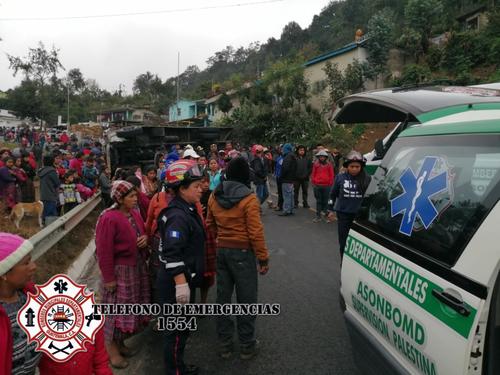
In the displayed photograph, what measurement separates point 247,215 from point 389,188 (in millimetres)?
1248

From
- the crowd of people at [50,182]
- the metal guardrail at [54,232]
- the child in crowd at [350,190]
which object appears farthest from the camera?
the crowd of people at [50,182]

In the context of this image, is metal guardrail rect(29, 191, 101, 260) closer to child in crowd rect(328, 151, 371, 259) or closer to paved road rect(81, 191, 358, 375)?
paved road rect(81, 191, 358, 375)

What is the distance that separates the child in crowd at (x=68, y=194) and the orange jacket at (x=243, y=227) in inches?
233

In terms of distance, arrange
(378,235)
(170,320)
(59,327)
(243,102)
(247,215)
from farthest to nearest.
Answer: (243,102) → (247,215) → (170,320) → (378,235) → (59,327)

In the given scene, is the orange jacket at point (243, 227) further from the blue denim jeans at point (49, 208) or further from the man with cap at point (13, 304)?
the blue denim jeans at point (49, 208)

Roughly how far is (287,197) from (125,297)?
627 cm

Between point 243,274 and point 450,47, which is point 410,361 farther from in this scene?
point 450,47

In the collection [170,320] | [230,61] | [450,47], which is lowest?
[170,320]

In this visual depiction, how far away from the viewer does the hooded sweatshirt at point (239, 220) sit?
319 centimetres

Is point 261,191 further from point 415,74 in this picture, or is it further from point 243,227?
point 415,74

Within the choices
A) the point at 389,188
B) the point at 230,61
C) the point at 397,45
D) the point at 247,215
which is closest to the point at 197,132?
the point at 247,215

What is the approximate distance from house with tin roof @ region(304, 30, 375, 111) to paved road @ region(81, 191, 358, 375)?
17176 millimetres

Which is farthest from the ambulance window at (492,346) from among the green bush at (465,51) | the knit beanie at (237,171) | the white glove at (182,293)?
the green bush at (465,51)

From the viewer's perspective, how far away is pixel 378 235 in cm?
235
